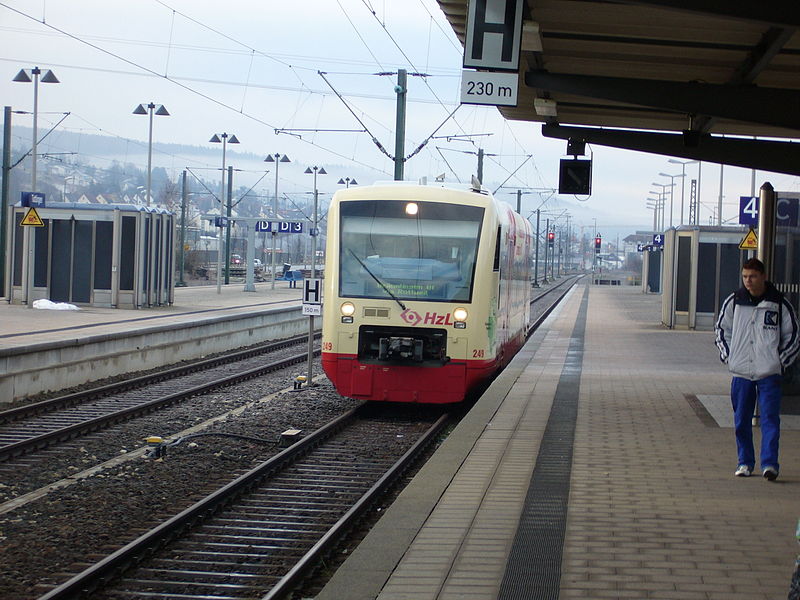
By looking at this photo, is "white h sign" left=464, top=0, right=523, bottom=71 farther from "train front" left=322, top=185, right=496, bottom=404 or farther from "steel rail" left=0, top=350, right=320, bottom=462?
"steel rail" left=0, top=350, right=320, bottom=462

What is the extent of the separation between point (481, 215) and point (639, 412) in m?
3.14

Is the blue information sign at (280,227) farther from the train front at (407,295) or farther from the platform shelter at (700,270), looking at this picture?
the train front at (407,295)

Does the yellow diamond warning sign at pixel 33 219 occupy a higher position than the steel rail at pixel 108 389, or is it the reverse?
the yellow diamond warning sign at pixel 33 219

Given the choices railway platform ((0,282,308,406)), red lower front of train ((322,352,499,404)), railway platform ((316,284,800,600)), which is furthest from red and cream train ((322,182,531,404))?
railway platform ((0,282,308,406))

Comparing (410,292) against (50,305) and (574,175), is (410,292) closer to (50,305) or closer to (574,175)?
(574,175)

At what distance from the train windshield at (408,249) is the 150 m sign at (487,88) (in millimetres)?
3345

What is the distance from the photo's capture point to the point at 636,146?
1215 cm

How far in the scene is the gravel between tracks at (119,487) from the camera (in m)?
6.85

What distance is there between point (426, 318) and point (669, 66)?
13.4 feet

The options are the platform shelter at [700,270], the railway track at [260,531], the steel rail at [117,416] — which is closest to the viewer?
the railway track at [260,531]

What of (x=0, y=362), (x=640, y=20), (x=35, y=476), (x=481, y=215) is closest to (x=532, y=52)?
(x=640, y=20)

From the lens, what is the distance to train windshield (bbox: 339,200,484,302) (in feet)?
42.7

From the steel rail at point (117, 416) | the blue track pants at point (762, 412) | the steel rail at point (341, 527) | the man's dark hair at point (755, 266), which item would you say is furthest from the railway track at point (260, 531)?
the man's dark hair at point (755, 266)

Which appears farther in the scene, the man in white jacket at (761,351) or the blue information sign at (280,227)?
the blue information sign at (280,227)
